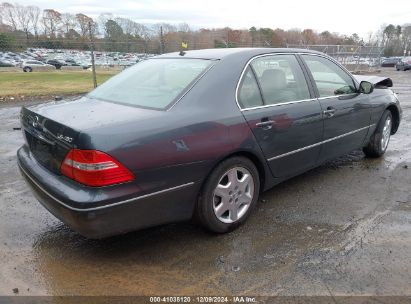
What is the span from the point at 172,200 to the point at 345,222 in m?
1.74

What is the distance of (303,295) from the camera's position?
102 inches

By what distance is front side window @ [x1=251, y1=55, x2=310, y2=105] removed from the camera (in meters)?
3.66

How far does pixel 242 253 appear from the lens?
3.09 m

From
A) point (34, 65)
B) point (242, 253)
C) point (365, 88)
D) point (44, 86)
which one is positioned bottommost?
point (34, 65)

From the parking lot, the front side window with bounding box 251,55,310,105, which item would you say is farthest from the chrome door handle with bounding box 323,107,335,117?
the parking lot

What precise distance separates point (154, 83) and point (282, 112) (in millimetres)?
1231

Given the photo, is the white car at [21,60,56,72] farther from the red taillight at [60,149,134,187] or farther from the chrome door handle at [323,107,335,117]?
the red taillight at [60,149,134,187]

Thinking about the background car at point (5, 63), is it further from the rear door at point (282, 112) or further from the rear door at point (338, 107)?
the rear door at point (282, 112)

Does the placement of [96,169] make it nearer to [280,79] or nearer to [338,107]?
[280,79]

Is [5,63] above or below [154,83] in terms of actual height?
below

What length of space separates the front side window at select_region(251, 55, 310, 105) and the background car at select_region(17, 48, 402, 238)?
0.05 feet

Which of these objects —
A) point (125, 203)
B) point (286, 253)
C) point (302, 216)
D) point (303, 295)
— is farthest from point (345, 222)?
point (125, 203)

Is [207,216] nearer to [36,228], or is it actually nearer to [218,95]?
[218,95]

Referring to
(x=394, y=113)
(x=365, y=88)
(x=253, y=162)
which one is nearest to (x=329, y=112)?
(x=365, y=88)
